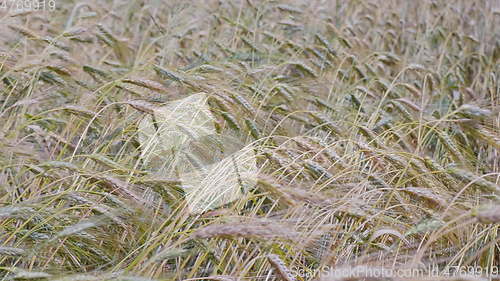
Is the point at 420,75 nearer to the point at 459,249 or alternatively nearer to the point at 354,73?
the point at 354,73

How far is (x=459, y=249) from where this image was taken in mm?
1945

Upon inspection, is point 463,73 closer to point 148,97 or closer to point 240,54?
point 240,54

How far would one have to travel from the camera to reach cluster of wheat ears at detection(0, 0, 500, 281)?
1.79 m

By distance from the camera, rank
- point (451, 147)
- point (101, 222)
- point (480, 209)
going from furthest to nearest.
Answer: point (451, 147) < point (101, 222) < point (480, 209)

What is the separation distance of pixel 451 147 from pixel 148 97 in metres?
1.16

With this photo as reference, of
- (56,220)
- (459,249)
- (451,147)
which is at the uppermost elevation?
(451,147)

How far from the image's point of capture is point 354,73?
3740mm

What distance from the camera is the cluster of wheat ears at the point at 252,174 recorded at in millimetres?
1791

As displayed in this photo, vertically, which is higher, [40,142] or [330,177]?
[330,177]

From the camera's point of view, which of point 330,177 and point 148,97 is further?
point 148,97

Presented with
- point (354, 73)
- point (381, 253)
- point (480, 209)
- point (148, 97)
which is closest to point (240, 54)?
point (354, 73)

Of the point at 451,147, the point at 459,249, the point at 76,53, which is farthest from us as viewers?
the point at 76,53

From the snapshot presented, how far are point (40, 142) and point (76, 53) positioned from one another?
153 cm

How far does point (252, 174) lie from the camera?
76.7 inches
